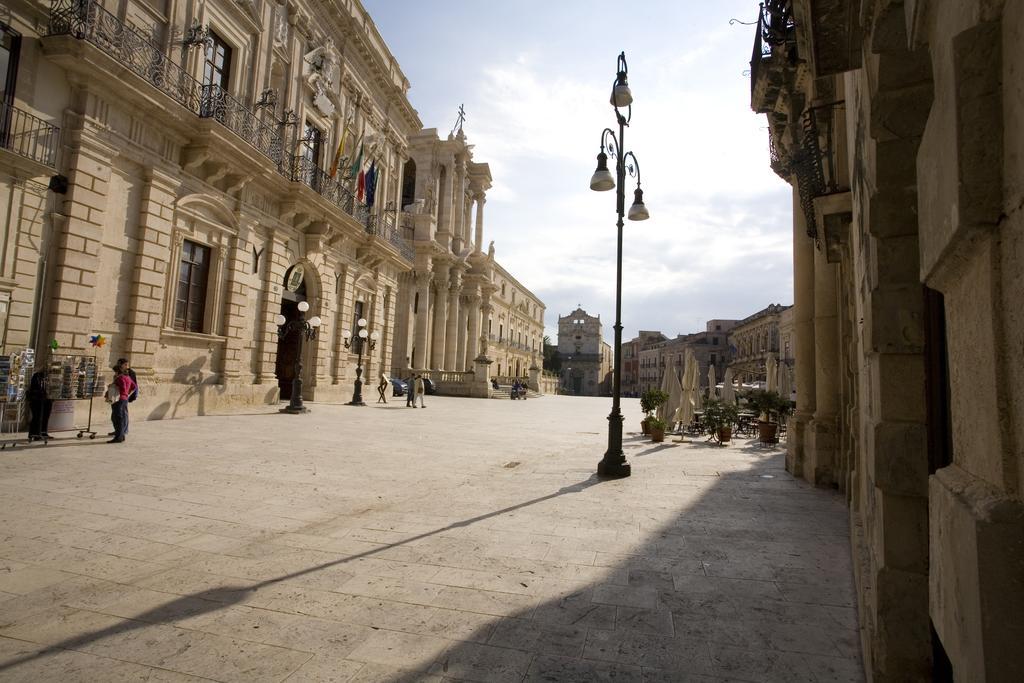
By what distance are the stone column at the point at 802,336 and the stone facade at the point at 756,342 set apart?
4576 centimetres

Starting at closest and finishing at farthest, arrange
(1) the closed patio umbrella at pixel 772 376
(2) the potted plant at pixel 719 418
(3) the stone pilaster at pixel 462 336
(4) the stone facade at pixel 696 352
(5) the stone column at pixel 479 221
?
(2) the potted plant at pixel 719 418 → (1) the closed patio umbrella at pixel 772 376 → (3) the stone pilaster at pixel 462 336 → (5) the stone column at pixel 479 221 → (4) the stone facade at pixel 696 352

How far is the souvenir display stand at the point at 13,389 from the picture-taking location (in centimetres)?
860

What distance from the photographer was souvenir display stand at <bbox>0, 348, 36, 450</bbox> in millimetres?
8602

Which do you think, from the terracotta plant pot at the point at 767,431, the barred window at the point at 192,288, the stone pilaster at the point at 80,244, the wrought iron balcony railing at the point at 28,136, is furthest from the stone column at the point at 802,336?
the barred window at the point at 192,288

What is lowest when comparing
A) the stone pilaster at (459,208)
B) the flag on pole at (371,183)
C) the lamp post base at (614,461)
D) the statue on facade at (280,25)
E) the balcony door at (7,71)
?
the lamp post base at (614,461)

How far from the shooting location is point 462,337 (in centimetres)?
4447

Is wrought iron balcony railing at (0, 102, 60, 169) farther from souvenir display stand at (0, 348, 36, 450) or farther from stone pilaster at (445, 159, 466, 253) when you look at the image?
stone pilaster at (445, 159, 466, 253)

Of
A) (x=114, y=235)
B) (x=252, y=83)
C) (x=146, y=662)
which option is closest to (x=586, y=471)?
(x=146, y=662)

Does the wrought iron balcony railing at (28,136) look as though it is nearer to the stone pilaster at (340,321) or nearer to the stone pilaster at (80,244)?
the stone pilaster at (80,244)

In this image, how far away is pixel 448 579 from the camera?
12.1ft

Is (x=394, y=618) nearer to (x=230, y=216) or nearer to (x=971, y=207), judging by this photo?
(x=971, y=207)

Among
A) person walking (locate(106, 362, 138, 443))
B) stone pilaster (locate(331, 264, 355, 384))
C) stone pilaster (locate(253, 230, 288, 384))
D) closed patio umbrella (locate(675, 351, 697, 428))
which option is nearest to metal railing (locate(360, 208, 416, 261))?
stone pilaster (locate(331, 264, 355, 384))

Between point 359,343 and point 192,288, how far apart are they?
29.8 ft

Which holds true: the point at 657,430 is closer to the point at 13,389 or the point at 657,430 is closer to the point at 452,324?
the point at 13,389
